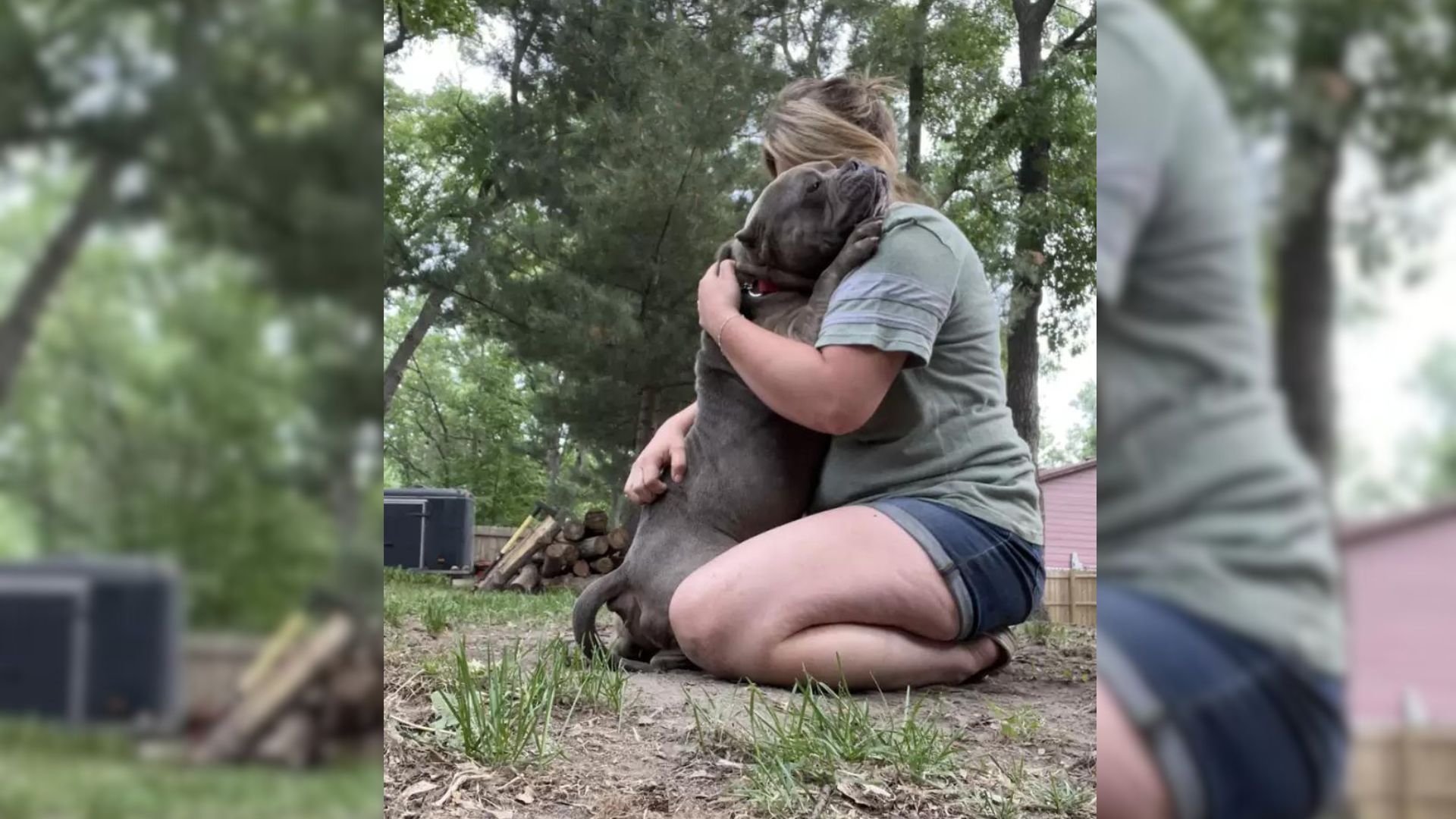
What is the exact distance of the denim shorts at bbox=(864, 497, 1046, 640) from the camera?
4.35ft

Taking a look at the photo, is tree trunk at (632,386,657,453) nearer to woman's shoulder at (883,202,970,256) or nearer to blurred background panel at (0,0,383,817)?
woman's shoulder at (883,202,970,256)

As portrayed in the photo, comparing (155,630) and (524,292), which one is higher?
(524,292)

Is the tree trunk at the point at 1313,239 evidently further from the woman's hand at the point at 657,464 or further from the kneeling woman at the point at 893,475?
the woman's hand at the point at 657,464

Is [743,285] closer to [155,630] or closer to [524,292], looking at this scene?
[524,292]

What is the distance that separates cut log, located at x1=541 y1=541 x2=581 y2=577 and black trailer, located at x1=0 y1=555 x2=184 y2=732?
0.91 m

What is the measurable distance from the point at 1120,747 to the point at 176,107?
0.72 m

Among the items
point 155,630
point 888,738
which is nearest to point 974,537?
point 888,738

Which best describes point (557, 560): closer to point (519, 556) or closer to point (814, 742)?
point (519, 556)

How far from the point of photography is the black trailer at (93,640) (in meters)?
0.44

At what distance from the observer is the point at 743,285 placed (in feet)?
4.71

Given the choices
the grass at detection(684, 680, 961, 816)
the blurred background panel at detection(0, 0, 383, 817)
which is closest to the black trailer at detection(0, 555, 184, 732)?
the blurred background panel at detection(0, 0, 383, 817)

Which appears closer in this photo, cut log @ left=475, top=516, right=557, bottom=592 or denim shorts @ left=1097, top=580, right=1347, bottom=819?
denim shorts @ left=1097, top=580, right=1347, bottom=819

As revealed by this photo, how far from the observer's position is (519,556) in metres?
1.39

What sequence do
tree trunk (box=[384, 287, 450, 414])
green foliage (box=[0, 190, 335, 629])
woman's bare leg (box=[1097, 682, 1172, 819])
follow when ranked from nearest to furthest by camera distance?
green foliage (box=[0, 190, 335, 629])
woman's bare leg (box=[1097, 682, 1172, 819])
tree trunk (box=[384, 287, 450, 414])
